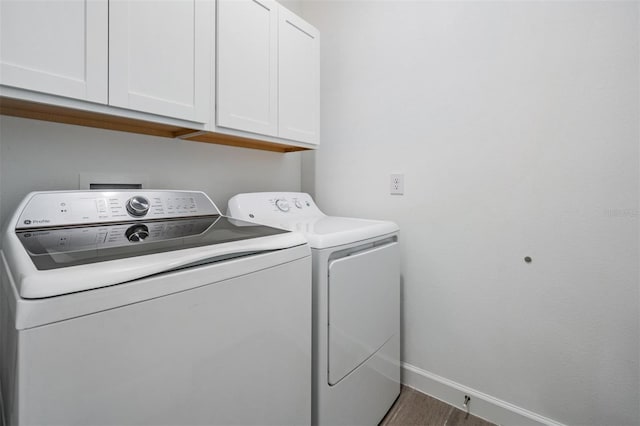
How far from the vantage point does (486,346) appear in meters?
1.48

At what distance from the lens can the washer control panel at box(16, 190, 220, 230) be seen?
3.25 feet

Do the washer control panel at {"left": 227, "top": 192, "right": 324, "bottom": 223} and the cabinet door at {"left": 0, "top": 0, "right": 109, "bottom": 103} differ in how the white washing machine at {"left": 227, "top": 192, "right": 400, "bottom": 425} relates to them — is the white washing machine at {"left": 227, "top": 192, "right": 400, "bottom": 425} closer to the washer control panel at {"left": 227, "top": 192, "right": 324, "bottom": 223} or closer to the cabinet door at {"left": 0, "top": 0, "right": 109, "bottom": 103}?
the washer control panel at {"left": 227, "top": 192, "right": 324, "bottom": 223}

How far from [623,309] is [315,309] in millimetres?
1195

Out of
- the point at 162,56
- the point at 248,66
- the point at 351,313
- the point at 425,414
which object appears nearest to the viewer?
the point at 162,56

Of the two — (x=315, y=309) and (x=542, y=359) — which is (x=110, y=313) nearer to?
(x=315, y=309)

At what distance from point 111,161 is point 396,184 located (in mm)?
1404

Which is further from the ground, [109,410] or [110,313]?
[110,313]

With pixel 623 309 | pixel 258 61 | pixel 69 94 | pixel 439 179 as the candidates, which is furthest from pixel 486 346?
pixel 69 94

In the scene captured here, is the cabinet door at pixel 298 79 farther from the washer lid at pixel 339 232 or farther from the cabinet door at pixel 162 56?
the washer lid at pixel 339 232

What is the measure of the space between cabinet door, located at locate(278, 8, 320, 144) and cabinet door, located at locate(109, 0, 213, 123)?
41cm

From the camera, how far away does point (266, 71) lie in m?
1.46

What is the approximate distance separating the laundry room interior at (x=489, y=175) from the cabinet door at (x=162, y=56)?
1.06 feet

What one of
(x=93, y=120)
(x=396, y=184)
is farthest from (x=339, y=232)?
(x=93, y=120)

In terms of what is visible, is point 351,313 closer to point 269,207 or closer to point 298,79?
point 269,207
